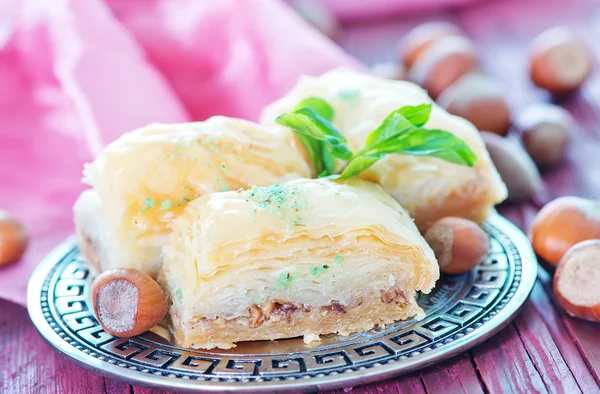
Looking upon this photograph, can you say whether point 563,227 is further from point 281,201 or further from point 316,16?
point 316,16

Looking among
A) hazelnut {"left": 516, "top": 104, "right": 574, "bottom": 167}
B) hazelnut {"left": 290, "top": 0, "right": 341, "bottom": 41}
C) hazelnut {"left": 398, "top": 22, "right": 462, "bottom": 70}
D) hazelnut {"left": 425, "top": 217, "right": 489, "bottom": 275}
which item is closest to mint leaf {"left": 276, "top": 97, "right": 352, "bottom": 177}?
hazelnut {"left": 425, "top": 217, "right": 489, "bottom": 275}

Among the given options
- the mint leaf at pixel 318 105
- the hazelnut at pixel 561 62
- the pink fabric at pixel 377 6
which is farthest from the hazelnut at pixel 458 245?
the pink fabric at pixel 377 6

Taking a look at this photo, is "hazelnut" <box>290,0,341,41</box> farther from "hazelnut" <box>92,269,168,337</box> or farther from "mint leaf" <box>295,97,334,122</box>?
"hazelnut" <box>92,269,168,337</box>

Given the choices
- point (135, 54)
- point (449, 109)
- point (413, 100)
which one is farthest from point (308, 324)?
point (135, 54)

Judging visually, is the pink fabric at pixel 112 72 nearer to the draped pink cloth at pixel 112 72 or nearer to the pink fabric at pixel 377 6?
the draped pink cloth at pixel 112 72

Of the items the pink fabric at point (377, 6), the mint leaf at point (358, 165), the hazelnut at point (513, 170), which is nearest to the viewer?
the mint leaf at point (358, 165)

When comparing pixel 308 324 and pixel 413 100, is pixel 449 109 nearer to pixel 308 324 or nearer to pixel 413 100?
pixel 413 100
